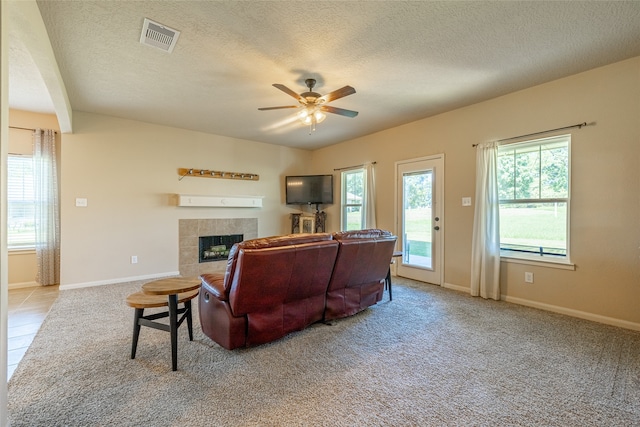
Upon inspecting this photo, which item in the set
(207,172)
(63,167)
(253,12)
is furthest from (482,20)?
(63,167)

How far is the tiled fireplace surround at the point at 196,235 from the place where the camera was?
5.09m

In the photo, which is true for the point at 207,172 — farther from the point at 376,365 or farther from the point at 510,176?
the point at 510,176

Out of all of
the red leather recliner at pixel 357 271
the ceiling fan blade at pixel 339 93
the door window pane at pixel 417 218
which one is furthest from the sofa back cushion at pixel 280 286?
the door window pane at pixel 417 218

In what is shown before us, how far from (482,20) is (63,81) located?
4275 mm

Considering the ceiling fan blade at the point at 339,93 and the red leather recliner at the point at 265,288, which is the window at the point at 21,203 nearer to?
the red leather recliner at the point at 265,288

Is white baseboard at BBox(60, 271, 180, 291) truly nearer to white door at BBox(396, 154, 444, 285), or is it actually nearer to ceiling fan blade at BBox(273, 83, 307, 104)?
ceiling fan blade at BBox(273, 83, 307, 104)

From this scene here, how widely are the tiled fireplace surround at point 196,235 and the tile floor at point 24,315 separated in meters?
1.74

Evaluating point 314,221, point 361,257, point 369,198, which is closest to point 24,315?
point 361,257

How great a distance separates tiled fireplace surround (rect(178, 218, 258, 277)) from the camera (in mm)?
5086

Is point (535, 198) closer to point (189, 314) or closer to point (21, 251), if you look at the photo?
point (189, 314)

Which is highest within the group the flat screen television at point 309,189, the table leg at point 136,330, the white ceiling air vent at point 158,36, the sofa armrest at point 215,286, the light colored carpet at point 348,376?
the white ceiling air vent at point 158,36

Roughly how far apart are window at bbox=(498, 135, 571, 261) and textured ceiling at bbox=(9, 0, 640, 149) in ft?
2.63

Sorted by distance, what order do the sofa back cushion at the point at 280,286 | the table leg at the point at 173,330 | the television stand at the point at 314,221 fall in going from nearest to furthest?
the table leg at the point at 173,330, the sofa back cushion at the point at 280,286, the television stand at the point at 314,221

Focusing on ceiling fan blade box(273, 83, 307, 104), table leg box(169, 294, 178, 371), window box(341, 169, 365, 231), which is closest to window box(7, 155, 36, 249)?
table leg box(169, 294, 178, 371)
